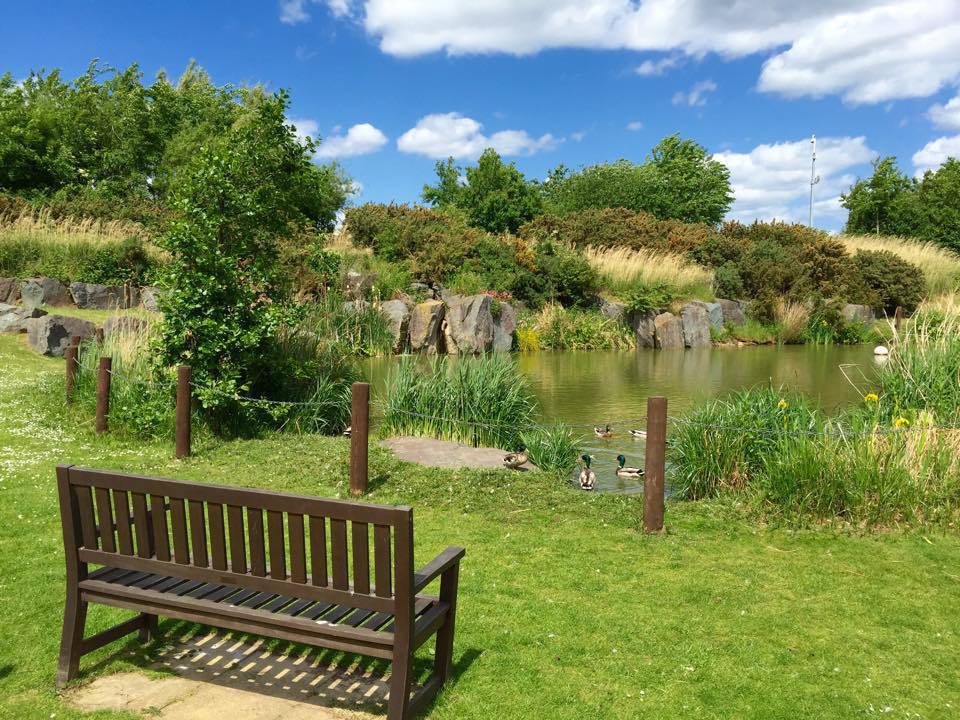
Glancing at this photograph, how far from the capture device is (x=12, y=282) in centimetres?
1798

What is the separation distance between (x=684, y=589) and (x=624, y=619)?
0.63 m

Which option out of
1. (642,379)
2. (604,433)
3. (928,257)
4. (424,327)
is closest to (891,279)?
(928,257)

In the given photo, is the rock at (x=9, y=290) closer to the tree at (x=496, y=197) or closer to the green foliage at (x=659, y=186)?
the tree at (x=496, y=197)

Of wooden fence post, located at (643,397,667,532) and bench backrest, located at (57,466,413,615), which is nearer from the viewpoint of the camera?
bench backrest, located at (57,466,413,615)

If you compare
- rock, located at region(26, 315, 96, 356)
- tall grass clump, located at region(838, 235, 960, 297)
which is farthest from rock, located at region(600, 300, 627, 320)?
rock, located at region(26, 315, 96, 356)

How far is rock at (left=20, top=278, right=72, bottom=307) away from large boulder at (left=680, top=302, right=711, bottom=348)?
17157 millimetres

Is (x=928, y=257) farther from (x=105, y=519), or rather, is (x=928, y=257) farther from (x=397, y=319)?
(x=105, y=519)

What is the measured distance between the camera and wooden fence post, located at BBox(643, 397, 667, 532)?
18.7ft

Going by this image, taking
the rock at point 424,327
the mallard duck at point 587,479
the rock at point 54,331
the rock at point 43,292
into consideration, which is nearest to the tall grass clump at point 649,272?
the rock at point 424,327

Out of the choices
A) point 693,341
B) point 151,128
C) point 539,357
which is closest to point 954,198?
point 693,341

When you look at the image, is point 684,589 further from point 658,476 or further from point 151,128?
point 151,128

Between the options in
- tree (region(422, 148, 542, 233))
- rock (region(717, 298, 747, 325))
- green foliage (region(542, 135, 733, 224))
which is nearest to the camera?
rock (region(717, 298, 747, 325))

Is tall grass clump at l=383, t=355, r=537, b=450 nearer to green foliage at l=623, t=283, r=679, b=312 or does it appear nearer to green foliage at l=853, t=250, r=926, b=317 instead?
green foliage at l=623, t=283, r=679, b=312

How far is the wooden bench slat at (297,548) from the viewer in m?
3.06
